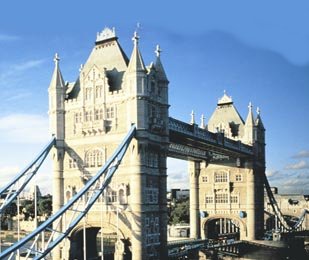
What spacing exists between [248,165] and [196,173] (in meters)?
6.28

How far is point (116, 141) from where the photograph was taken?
1416 inches

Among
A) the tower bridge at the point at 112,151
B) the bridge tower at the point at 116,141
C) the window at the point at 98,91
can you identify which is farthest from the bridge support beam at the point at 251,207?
the window at the point at 98,91

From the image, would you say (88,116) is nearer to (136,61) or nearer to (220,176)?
(136,61)

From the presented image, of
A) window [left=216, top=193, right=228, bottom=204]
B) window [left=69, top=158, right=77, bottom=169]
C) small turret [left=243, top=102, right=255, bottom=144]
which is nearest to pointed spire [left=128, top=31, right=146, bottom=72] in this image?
window [left=69, top=158, right=77, bottom=169]

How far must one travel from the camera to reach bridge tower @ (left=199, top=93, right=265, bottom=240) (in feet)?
193

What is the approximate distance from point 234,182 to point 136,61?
95.5 feet

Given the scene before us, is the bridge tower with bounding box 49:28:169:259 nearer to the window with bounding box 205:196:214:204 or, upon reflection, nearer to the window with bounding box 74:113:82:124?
the window with bounding box 74:113:82:124

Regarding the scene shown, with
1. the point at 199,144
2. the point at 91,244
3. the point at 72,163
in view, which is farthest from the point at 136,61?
the point at 199,144

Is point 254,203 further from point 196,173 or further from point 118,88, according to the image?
point 118,88

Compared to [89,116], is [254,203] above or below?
below

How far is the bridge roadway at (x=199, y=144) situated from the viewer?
141 ft

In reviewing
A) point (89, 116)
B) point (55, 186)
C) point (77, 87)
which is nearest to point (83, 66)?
point (77, 87)

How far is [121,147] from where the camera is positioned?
33.2 meters

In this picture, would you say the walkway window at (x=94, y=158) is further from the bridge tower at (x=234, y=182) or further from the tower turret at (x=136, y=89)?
the bridge tower at (x=234, y=182)
